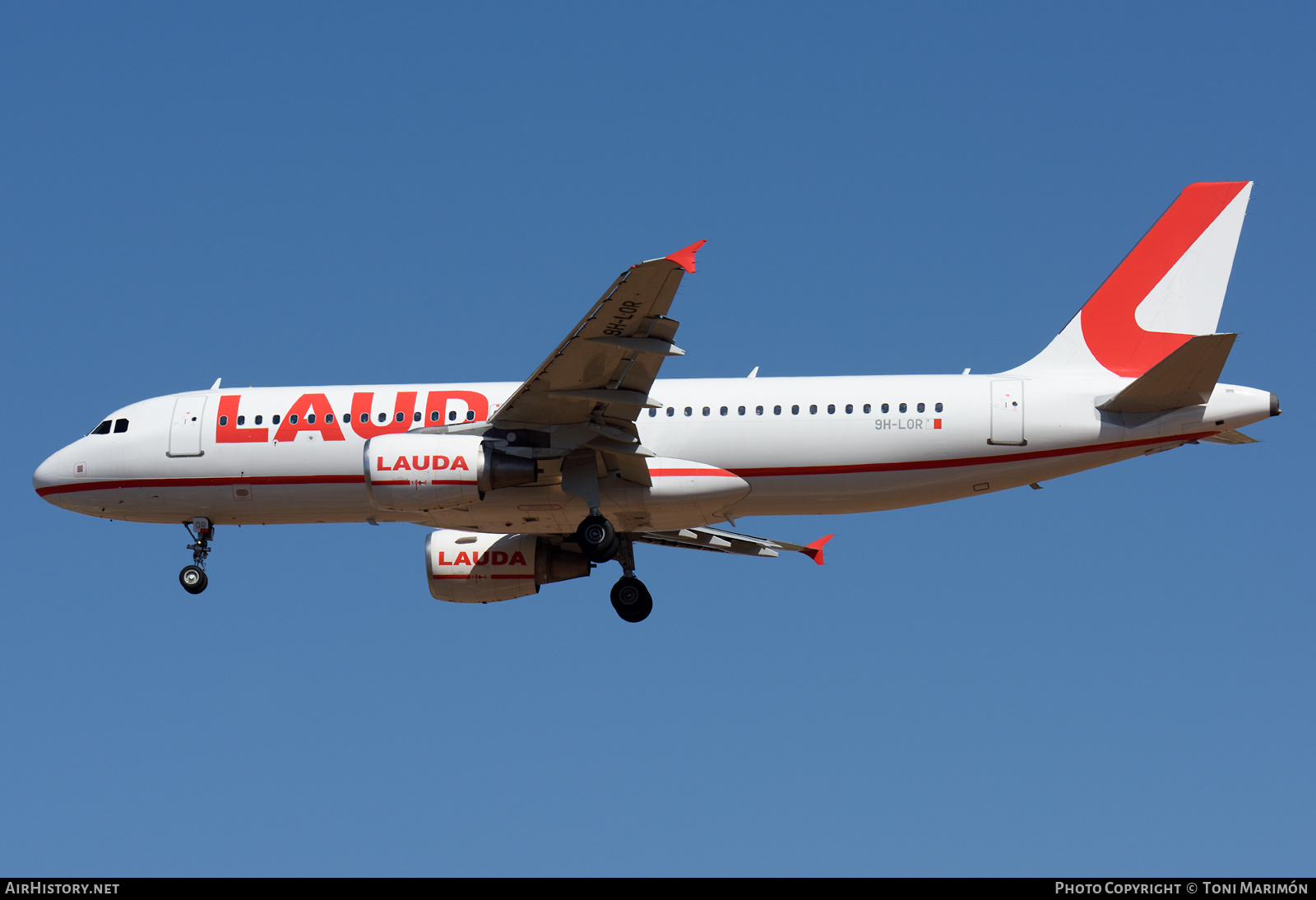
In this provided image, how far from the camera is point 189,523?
1155 inches

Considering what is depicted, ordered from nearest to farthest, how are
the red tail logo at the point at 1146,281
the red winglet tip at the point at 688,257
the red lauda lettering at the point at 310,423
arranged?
1. the red winglet tip at the point at 688,257
2. the red tail logo at the point at 1146,281
3. the red lauda lettering at the point at 310,423

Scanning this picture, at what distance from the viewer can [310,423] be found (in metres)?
28.3

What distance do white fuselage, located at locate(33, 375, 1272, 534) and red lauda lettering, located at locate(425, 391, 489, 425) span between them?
0.03 m

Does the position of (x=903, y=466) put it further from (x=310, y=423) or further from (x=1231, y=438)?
(x=310, y=423)

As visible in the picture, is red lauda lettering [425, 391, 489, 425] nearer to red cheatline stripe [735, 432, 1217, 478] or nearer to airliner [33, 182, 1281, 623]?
airliner [33, 182, 1281, 623]

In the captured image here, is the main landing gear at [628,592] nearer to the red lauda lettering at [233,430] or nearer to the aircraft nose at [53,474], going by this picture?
the red lauda lettering at [233,430]

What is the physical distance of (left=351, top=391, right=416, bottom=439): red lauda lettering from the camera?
28.1m

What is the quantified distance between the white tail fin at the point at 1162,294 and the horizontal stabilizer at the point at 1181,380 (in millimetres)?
1727

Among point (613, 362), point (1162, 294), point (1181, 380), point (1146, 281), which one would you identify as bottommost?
point (613, 362)

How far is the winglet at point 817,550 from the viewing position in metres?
31.2

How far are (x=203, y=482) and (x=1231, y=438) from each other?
62.6 ft

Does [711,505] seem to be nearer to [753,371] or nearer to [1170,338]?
[753,371]

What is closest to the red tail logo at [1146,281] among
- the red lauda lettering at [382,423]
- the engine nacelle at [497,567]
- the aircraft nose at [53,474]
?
the engine nacelle at [497,567]

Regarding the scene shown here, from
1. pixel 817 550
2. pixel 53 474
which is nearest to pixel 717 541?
pixel 817 550
